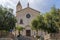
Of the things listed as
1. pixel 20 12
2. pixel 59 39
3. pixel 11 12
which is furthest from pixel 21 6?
pixel 59 39

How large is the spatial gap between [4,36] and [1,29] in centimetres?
205

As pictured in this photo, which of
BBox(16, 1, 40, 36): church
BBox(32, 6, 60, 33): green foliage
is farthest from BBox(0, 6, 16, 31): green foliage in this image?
BBox(16, 1, 40, 36): church

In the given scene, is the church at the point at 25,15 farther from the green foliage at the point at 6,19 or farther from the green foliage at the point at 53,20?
the green foliage at the point at 6,19

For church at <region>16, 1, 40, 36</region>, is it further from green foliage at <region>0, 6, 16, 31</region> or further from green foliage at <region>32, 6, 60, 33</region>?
green foliage at <region>0, 6, 16, 31</region>

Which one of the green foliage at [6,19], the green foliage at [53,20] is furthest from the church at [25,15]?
the green foliage at [6,19]

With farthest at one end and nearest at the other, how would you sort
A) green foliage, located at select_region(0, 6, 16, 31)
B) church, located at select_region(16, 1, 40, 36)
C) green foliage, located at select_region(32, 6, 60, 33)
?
church, located at select_region(16, 1, 40, 36) < green foliage, located at select_region(32, 6, 60, 33) < green foliage, located at select_region(0, 6, 16, 31)

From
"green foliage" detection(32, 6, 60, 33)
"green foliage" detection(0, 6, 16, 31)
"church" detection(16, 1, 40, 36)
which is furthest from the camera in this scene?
"church" detection(16, 1, 40, 36)

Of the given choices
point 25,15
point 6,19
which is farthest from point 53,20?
point 25,15

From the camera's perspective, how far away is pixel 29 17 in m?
59.5

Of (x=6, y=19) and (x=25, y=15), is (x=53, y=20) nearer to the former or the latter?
(x=6, y=19)

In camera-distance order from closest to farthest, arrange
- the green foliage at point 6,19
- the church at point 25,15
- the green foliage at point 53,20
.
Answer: the green foliage at point 6,19, the green foliage at point 53,20, the church at point 25,15

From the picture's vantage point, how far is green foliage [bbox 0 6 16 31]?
2494cm

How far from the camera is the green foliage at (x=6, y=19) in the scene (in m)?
24.9

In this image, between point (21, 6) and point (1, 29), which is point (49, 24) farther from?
point (21, 6)
